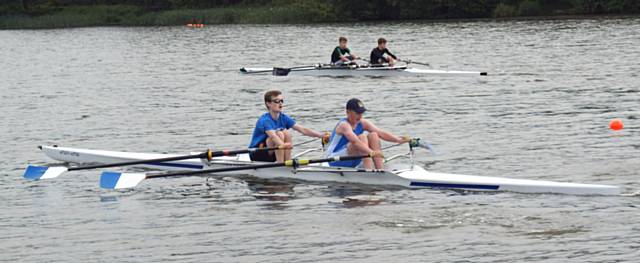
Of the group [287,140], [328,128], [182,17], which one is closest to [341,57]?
[328,128]

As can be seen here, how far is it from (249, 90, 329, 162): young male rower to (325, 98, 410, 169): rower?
42cm

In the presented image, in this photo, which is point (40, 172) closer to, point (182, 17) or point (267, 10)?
point (267, 10)

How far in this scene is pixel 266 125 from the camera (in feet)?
54.5

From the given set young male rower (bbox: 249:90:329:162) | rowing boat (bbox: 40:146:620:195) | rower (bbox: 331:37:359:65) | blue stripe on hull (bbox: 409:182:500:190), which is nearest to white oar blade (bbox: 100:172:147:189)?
rowing boat (bbox: 40:146:620:195)

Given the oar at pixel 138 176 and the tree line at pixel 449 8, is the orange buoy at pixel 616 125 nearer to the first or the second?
the oar at pixel 138 176

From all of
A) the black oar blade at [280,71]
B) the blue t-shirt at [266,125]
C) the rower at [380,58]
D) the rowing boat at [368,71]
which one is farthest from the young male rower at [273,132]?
the black oar blade at [280,71]

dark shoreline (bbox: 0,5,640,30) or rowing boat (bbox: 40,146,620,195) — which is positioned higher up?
rowing boat (bbox: 40,146,620,195)

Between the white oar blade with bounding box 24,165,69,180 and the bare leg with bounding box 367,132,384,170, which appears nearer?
the bare leg with bounding box 367,132,384,170

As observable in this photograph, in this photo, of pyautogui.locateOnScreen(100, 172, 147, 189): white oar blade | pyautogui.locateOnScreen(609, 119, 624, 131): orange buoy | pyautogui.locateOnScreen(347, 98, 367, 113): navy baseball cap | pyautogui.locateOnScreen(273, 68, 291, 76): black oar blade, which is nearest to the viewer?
pyautogui.locateOnScreen(347, 98, 367, 113): navy baseball cap

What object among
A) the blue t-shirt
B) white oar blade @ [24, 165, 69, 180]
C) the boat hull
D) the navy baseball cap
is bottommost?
the boat hull

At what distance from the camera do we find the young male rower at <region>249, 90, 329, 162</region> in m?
16.6

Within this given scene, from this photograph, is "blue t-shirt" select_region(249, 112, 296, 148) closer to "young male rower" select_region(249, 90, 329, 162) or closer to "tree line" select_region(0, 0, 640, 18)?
"young male rower" select_region(249, 90, 329, 162)

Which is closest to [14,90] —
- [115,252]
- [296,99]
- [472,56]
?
[296,99]

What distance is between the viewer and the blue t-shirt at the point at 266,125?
54.6 feet
